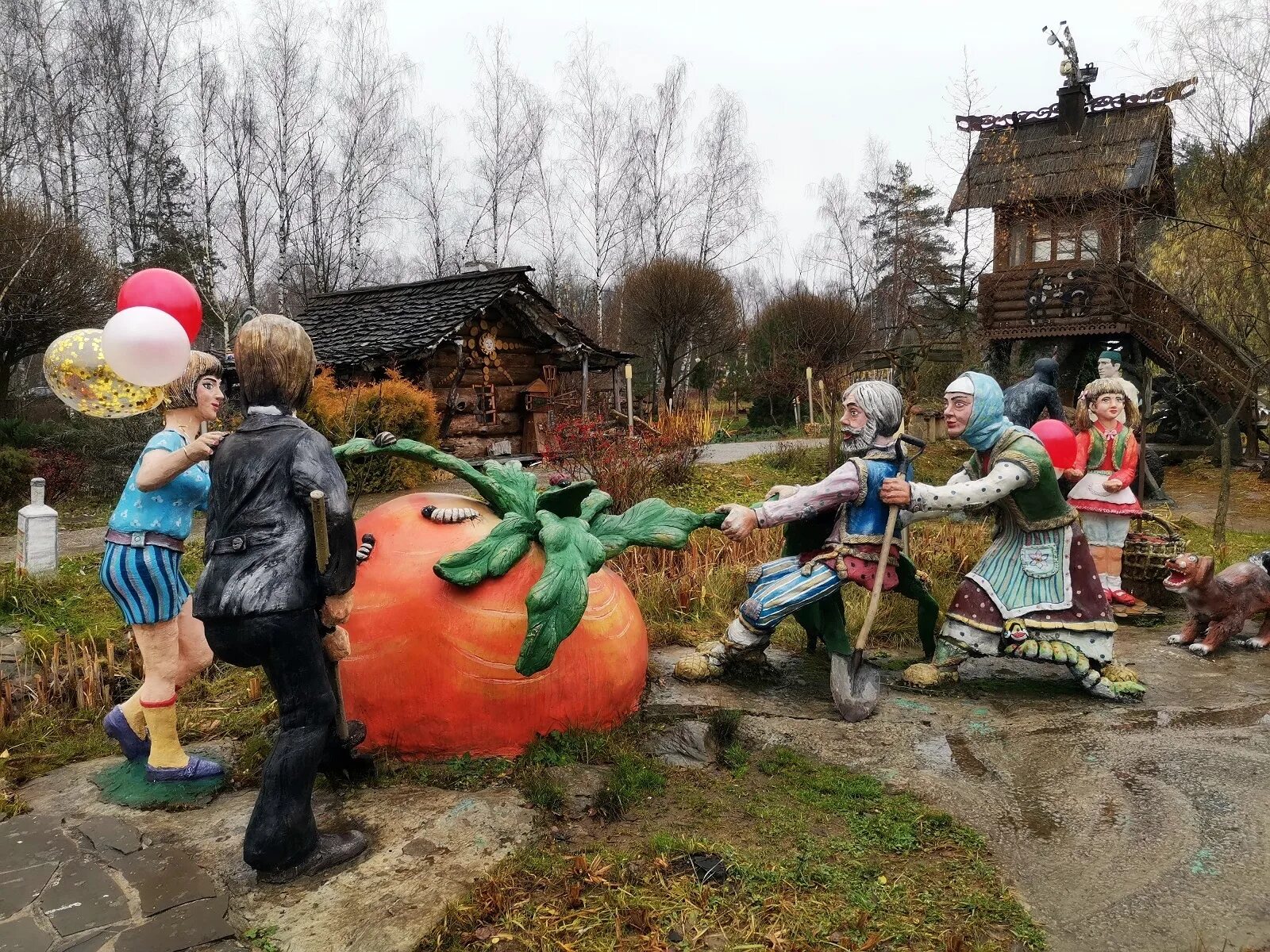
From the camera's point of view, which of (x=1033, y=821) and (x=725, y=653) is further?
(x=725, y=653)

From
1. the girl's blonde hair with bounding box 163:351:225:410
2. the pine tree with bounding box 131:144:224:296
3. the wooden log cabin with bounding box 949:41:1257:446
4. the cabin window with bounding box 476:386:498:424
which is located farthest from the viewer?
the pine tree with bounding box 131:144:224:296

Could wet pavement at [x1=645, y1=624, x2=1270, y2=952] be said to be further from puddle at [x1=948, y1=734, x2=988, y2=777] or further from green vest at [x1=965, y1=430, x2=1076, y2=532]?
green vest at [x1=965, y1=430, x2=1076, y2=532]

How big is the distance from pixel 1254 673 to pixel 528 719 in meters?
3.90

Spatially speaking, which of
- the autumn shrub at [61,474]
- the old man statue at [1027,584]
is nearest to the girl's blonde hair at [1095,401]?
the old man statue at [1027,584]

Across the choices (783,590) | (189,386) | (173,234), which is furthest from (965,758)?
(173,234)

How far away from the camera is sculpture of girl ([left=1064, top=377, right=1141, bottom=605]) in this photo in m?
6.01

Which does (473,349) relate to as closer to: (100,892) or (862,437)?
(862,437)

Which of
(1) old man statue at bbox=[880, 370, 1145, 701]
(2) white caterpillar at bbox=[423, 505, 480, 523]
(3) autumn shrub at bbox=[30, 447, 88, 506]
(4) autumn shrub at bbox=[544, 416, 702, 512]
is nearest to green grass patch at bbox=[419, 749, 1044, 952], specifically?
(2) white caterpillar at bbox=[423, 505, 480, 523]

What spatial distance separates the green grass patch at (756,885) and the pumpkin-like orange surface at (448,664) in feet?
1.67

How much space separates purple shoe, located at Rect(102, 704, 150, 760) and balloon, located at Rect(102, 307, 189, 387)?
138cm

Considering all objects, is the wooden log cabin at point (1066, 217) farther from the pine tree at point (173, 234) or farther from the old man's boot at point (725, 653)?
the pine tree at point (173, 234)

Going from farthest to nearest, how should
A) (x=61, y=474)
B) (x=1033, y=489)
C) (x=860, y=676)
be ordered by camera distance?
(x=61, y=474) → (x=1033, y=489) → (x=860, y=676)

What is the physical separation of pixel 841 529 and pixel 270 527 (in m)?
2.51

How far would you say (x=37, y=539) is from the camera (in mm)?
6242
